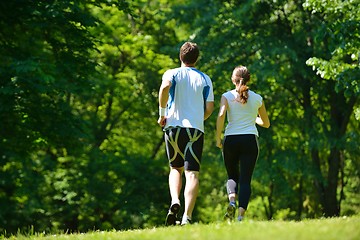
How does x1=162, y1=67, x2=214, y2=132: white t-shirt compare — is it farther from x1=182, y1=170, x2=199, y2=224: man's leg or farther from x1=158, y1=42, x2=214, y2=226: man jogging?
x1=182, y1=170, x2=199, y2=224: man's leg

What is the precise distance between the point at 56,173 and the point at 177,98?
19.5 meters

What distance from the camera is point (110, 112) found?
30250 mm

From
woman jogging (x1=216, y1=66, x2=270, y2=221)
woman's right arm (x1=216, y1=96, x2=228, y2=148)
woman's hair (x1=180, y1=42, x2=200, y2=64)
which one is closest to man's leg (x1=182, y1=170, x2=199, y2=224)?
woman jogging (x1=216, y1=66, x2=270, y2=221)

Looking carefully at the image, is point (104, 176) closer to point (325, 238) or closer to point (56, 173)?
point (56, 173)

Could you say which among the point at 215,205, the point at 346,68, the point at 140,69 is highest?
the point at 140,69

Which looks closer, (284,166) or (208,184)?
(284,166)

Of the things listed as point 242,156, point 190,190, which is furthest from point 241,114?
point 190,190

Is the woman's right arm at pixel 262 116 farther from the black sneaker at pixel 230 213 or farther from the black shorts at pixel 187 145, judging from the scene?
the black sneaker at pixel 230 213

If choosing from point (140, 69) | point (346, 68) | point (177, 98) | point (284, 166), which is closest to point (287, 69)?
point (284, 166)

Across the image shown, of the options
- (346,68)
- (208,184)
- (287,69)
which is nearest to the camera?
(346,68)

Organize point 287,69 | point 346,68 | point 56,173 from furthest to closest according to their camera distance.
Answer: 1. point 56,173
2. point 287,69
3. point 346,68

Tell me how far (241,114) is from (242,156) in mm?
527

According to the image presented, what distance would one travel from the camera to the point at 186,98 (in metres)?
7.73

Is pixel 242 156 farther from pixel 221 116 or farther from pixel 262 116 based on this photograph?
pixel 262 116
